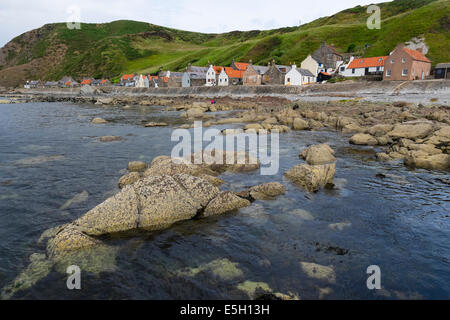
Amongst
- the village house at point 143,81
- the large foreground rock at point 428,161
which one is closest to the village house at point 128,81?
the village house at point 143,81

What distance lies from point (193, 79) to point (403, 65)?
232 feet

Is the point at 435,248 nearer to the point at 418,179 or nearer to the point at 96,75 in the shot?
the point at 418,179

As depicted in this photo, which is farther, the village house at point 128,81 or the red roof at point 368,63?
the village house at point 128,81

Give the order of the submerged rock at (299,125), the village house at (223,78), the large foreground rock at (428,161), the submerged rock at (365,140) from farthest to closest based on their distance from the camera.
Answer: the village house at (223,78)
the submerged rock at (299,125)
the submerged rock at (365,140)
the large foreground rock at (428,161)

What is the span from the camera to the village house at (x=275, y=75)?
87.8 metres

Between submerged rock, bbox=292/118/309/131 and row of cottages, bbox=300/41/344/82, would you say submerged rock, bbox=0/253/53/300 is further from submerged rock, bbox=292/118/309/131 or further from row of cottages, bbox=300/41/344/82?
row of cottages, bbox=300/41/344/82

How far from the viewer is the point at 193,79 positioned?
Answer: 365ft

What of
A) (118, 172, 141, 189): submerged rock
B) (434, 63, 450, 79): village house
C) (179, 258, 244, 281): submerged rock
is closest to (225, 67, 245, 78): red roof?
(434, 63, 450, 79): village house

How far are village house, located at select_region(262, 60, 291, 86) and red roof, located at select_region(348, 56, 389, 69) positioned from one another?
19.7 m

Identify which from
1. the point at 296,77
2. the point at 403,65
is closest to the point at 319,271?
the point at 403,65

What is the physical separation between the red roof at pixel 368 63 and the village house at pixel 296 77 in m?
13.9

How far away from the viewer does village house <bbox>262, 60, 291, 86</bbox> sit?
87812mm

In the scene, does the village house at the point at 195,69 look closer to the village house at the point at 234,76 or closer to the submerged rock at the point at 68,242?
the village house at the point at 234,76
